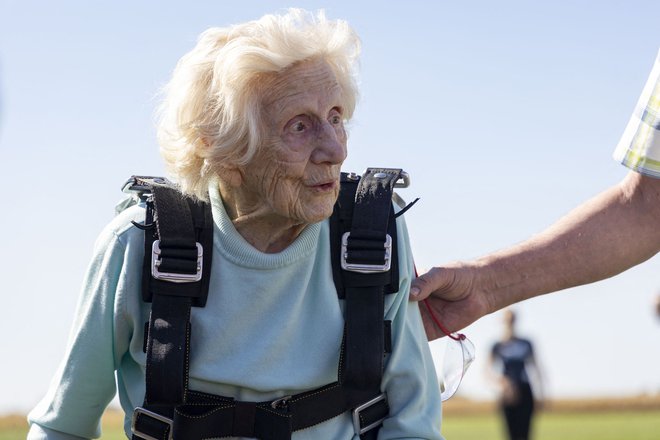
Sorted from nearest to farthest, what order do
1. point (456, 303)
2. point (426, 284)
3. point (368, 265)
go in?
point (368, 265) → point (426, 284) → point (456, 303)

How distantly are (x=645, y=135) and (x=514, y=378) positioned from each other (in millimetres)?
11411

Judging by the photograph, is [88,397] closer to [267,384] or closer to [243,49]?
[267,384]

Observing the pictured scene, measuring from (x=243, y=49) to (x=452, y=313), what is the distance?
50.5 inches

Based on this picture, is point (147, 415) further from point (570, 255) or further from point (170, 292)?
point (570, 255)

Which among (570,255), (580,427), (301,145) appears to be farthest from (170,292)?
(580,427)

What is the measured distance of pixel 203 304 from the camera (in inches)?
137

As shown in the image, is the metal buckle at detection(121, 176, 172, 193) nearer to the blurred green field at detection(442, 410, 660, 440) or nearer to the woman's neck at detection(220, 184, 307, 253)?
the woman's neck at detection(220, 184, 307, 253)

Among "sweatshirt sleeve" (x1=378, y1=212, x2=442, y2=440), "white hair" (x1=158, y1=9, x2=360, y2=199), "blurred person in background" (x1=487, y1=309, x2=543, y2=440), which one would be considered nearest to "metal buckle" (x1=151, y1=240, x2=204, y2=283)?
"white hair" (x1=158, y1=9, x2=360, y2=199)

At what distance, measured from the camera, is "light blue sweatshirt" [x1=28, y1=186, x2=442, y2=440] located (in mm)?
3473

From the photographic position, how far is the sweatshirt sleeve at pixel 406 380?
3553 millimetres

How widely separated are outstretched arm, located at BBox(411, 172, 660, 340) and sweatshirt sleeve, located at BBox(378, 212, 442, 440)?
421 mm

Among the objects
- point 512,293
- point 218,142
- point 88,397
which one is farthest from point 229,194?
point 512,293

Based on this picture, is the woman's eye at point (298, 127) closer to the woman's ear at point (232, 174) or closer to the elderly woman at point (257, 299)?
the elderly woman at point (257, 299)

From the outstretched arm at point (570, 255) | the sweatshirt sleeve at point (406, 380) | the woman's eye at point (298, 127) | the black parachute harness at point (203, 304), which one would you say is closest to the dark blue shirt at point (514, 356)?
the outstretched arm at point (570, 255)
